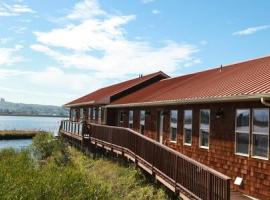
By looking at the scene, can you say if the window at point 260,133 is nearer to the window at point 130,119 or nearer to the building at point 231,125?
the building at point 231,125

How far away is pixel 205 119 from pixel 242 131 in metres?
2.80

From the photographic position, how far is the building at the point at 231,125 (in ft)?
44.7

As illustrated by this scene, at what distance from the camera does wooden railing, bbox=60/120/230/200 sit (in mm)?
11578

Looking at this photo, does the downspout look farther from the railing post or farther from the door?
the door

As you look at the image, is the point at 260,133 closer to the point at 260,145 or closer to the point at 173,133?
the point at 260,145

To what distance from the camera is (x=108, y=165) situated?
2447 cm

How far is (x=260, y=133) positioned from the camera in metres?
13.7

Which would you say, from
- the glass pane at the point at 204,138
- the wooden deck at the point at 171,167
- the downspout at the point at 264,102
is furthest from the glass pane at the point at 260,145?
the glass pane at the point at 204,138

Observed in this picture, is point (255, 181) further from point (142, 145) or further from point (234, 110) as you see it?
point (142, 145)

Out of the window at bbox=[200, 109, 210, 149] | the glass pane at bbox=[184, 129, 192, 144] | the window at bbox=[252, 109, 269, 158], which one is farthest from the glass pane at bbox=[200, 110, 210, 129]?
the window at bbox=[252, 109, 269, 158]

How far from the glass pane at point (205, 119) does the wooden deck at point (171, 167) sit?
200 centimetres

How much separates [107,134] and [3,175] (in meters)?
9.22

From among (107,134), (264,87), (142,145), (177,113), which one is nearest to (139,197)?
(142,145)

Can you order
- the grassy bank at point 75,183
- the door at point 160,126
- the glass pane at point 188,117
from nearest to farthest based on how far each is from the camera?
the grassy bank at point 75,183, the glass pane at point 188,117, the door at point 160,126
